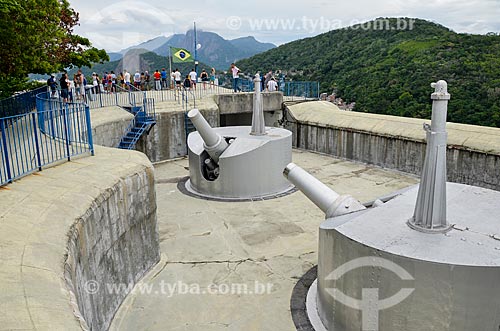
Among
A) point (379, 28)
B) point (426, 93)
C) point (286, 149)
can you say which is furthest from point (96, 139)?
point (379, 28)

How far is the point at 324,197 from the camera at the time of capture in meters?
7.18

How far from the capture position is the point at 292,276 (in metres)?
8.55

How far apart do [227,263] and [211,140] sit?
4.82m

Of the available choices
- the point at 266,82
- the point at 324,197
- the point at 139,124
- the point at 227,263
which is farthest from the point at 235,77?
the point at 324,197

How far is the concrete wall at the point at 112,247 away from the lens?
17.9 feet

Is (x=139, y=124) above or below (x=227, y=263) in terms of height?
above

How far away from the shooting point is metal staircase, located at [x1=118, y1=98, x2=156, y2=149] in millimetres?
16031

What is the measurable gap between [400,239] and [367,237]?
415 mm

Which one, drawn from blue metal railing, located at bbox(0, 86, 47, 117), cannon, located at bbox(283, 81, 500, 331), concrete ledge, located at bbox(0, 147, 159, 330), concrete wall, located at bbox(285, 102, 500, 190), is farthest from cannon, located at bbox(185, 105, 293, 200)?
cannon, located at bbox(283, 81, 500, 331)

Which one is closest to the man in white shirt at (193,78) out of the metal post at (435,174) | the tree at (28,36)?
the tree at (28,36)

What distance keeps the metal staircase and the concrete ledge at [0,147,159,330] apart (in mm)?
6777

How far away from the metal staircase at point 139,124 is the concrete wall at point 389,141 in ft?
23.2

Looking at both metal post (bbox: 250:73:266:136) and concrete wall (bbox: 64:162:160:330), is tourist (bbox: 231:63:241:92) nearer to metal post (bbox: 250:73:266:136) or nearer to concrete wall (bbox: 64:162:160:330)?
metal post (bbox: 250:73:266:136)

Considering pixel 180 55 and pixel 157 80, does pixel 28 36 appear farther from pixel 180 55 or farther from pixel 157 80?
pixel 157 80
